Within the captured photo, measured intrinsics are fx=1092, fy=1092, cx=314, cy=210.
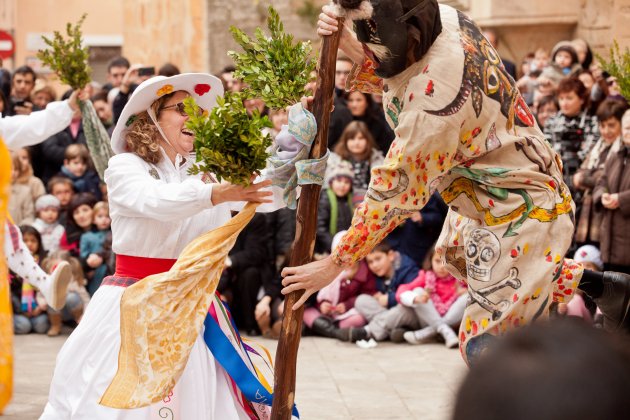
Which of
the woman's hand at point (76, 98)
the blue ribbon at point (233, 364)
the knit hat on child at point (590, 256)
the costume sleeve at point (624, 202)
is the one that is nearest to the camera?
the blue ribbon at point (233, 364)

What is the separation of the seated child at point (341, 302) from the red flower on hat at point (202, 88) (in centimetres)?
418

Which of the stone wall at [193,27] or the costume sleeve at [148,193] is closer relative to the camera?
the costume sleeve at [148,193]

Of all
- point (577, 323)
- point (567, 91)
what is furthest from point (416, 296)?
point (577, 323)

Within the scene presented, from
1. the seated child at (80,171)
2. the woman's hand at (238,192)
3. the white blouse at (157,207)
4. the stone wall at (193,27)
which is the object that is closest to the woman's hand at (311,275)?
the woman's hand at (238,192)

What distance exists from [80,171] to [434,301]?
3.57m

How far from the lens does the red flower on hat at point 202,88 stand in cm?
483

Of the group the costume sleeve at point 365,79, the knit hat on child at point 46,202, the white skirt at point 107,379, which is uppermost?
the costume sleeve at point 365,79

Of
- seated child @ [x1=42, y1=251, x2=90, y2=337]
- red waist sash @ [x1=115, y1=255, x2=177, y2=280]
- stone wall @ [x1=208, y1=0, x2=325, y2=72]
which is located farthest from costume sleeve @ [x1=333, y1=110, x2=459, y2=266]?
stone wall @ [x1=208, y1=0, x2=325, y2=72]

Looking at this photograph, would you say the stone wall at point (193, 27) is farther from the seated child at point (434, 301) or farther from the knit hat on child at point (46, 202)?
the knit hat on child at point (46, 202)

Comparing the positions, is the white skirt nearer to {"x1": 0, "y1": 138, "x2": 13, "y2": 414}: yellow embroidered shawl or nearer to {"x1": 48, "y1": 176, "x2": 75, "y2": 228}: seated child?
{"x1": 0, "y1": 138, "x2": 13, "y2": 414}: yellow embroidered shawl

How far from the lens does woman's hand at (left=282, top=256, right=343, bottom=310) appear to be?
13.2ft

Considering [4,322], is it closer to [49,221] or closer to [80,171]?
[49,221]

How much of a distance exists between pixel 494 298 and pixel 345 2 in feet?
3.92

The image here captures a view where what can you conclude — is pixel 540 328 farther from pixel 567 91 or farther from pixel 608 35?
pixel 608 35
